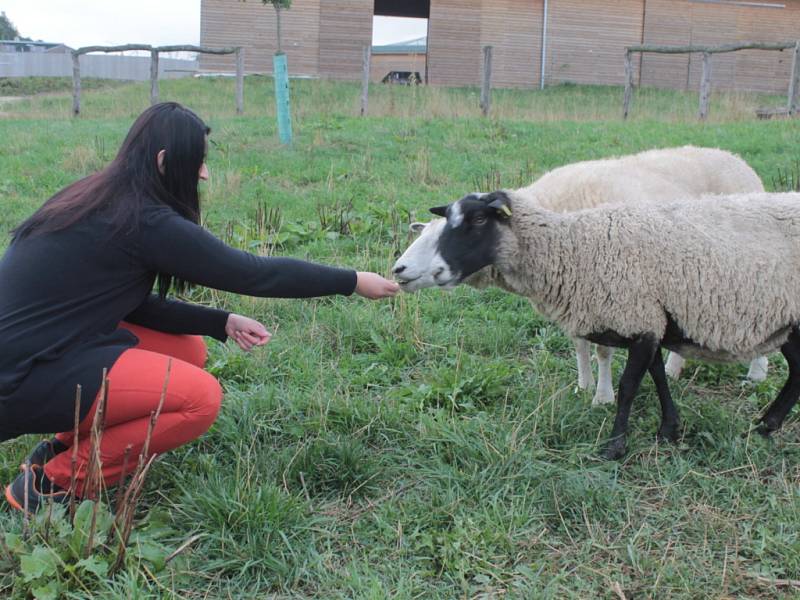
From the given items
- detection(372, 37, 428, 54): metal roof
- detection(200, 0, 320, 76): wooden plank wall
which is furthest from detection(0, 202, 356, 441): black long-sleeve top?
detection(372, 37, 428, 54): metal roof

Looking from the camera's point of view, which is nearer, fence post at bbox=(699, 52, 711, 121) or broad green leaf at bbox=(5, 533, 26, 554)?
broad green leaf at bbox=(5, 533, 26, 554)

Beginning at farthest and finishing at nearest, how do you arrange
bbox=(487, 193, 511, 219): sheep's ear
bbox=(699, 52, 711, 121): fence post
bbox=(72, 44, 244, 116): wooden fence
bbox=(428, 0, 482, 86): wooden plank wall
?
bbox=(428, 0, 482, 86): wooden plank wall < bbox=(72, 44, 244, 116): wooden fence < bbox=(699, 52, 711, 121): fence post < bbox=(487, 193, 511, 219): sheep's ear

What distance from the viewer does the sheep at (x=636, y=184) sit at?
439cm

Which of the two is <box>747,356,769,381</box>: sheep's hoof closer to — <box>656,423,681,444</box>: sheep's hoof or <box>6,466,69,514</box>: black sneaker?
<box>656,423,681,444</box>: sheep's hoof

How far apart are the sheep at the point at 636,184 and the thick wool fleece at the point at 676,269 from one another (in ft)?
1.89

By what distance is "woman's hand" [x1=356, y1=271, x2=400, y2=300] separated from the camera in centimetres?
328

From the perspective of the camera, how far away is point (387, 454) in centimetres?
357

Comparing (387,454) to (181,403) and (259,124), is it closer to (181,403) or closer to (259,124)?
(181,403)

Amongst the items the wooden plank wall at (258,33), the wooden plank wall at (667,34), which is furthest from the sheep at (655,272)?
the wooden plank wall at (667,34)

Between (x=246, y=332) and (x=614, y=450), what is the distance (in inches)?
69.0

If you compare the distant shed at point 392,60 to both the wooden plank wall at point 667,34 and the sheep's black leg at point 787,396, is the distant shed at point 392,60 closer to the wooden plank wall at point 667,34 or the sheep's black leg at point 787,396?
the wooden plank wall at point 667,34

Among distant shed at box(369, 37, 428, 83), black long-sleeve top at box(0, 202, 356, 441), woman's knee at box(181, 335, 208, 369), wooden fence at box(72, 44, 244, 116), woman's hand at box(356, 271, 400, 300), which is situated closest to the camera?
black long-sleeve top at box(0, 202, 356, 441)

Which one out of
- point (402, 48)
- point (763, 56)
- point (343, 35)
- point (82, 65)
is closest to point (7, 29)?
point (82, 65)

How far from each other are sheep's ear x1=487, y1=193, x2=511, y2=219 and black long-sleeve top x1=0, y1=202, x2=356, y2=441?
129 centimetres
